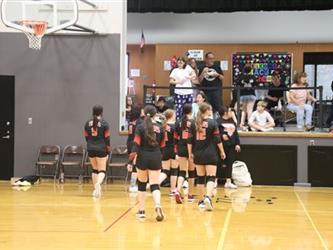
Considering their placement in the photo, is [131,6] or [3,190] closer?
[3,190]

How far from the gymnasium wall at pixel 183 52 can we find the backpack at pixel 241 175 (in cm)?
782

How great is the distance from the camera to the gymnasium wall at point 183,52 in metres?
22.2

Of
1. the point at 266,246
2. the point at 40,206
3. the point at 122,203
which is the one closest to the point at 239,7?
the point at 122,203

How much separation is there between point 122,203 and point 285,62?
12.8 m

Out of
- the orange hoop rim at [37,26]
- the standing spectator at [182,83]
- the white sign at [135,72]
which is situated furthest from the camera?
the white sign at [135,72]

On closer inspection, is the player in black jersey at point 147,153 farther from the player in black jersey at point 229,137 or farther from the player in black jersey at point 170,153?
the player in black jersey at point 229,137

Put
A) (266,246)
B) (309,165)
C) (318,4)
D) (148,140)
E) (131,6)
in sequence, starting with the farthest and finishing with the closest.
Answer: (131,6), (318,4), (309,165), (148,140), (266,246)

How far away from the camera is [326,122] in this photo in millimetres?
15195

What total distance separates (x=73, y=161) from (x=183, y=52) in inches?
382

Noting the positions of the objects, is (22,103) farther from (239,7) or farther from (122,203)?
(239,7)

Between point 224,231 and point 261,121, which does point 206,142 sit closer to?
point 224,231

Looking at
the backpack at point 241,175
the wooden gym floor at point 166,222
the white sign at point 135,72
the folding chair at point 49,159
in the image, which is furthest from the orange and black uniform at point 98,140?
the white sign at point 135,72

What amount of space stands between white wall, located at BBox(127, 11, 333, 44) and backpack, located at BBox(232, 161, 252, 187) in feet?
22.3

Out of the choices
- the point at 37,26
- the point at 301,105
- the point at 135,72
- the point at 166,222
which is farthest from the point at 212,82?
the point at 135,72
